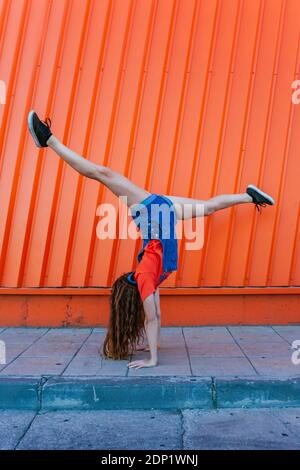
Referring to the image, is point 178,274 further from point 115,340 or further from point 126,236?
point 115,340

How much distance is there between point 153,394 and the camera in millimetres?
3730

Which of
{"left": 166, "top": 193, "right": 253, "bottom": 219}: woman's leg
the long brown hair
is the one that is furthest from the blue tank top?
{"left": 166, "top": 193, "right": 253, "bottom": 219}: woman's leg

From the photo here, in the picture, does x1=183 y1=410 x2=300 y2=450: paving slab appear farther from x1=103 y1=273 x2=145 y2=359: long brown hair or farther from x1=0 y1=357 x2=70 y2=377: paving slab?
x1=0 y1=357 x2=70 y2=377: paving slab

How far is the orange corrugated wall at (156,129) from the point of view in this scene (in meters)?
5.69

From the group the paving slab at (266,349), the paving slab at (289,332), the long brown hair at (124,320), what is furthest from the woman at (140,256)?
the paving slab at (289,332)

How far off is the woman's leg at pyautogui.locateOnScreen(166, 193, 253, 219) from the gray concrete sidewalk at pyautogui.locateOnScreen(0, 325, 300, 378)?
1311 millimetres

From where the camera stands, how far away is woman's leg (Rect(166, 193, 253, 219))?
468 centimetres

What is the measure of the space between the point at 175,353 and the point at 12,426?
171 centimetres

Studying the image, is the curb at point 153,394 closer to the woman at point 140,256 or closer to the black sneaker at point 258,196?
the woman at point 140,256

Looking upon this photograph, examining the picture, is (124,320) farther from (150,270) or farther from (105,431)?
(105,431)
